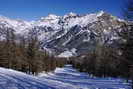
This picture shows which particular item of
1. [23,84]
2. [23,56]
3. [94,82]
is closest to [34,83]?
[23,84]

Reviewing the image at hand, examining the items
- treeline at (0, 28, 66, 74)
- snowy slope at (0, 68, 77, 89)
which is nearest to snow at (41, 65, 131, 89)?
snowy slope at (0, 68, 77, 89)

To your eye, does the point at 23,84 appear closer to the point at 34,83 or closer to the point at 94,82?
the point at 34,83

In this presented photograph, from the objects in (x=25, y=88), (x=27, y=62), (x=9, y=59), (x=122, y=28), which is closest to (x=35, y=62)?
(x=27, y=62)

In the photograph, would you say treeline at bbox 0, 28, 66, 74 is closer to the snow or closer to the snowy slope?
the snow

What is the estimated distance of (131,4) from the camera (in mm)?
22891

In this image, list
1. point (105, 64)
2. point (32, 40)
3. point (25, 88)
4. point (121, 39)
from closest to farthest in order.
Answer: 1. point (121, 39)
2. point (25, 88)
3. point (32, 40)
4. point (105, 64)

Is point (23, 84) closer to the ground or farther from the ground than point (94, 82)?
farther from the ground

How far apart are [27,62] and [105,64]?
1188 inches

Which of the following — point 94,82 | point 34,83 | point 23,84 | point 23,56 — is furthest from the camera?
point 23,56

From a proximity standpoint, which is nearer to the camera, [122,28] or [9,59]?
[122,28]

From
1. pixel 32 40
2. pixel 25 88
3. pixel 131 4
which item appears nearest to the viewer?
pixel 131 4

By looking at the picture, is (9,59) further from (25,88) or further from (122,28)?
(122,28)

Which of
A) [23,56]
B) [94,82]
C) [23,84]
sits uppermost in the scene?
[23,56]

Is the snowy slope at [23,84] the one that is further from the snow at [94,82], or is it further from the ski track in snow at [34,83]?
the snow at [94,82]
